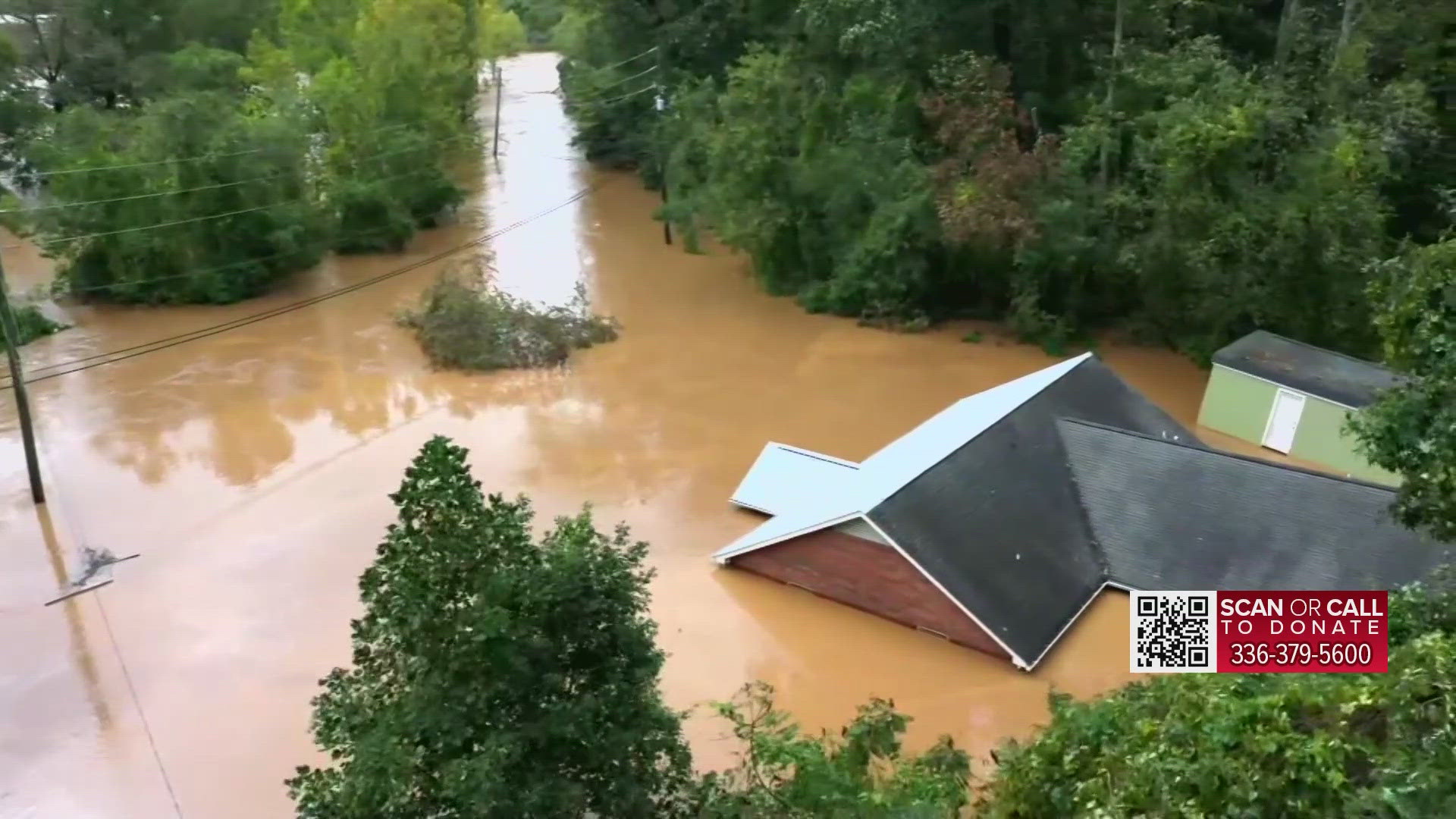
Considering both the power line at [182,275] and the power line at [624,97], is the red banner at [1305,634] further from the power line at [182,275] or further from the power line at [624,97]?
the power line at [624,97]

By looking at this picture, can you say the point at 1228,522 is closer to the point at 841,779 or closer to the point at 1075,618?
the point at 1075,618

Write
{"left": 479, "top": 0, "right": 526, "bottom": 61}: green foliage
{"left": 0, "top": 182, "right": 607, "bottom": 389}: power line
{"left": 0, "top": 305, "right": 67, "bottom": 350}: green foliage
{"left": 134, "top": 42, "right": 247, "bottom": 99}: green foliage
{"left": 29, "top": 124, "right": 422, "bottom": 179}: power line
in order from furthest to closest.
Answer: {"left": 479, "top": 0, "right": 526, "bottom": 61}: green foliage < {"left": 134, "top": 42, "right": 247, "bottom": 99}: green foliage < {"left": 29, "top": 124, "right": 422, "bottom": 179}: power line < {"left": 0, "top": 305, "right": 67, "bottom": 350}: green foliage < {"left": 0, "top": 182, "right": 607, "bottom": 389}: power line

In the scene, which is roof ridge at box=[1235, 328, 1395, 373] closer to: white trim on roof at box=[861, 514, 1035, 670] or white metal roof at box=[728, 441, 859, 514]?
white metal roof at box=[728, 441, 859, 514]

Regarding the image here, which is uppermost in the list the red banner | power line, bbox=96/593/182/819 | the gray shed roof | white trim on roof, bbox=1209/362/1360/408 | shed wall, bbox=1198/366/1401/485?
the red banner

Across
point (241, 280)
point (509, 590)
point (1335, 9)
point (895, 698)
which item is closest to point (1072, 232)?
point (1335, 9)

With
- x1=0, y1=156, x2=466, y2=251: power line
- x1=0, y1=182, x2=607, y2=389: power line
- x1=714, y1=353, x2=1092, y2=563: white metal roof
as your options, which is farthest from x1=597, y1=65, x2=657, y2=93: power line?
x1=714, y1=353, x2=1092, y2=563: white metal roof
